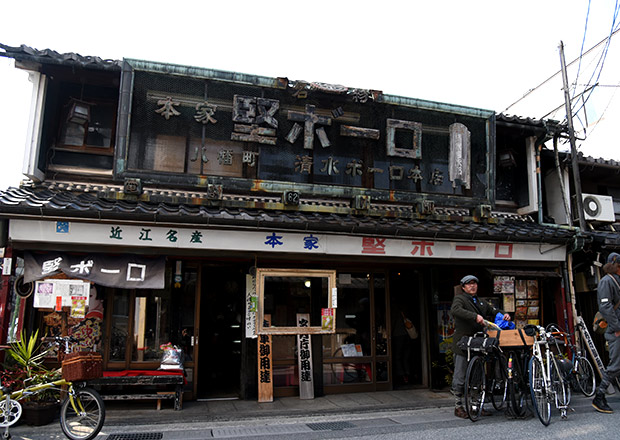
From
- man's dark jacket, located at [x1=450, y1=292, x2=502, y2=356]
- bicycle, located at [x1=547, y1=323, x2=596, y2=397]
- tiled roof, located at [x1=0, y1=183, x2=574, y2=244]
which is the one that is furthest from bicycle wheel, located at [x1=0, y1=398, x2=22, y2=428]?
bicycle, located at [x1=547, y1=323, x2=596, y2=397]

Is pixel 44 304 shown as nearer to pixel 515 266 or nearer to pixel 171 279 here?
pixel 171 279

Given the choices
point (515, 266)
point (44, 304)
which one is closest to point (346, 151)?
point (515, 266)

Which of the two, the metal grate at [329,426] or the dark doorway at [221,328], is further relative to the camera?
the dark doorway at [221,328]

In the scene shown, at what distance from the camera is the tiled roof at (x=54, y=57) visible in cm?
843

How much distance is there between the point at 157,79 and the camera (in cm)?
912

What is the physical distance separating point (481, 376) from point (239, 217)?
4.76 m

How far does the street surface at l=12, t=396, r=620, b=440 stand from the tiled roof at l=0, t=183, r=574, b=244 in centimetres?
330

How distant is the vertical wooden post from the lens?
29.8ft

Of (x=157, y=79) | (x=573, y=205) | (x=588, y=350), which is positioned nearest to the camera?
(x=157, y=79)

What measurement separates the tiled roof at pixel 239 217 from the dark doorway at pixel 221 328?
7.54ft

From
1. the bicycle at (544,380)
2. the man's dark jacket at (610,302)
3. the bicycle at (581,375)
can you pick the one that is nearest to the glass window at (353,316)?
the bicycle at (544,380)

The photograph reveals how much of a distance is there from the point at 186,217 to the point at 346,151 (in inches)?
166

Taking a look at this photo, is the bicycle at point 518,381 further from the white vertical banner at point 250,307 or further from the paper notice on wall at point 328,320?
the white vertical banner at point 250,307

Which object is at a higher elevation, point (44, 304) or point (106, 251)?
point (106, 251)
